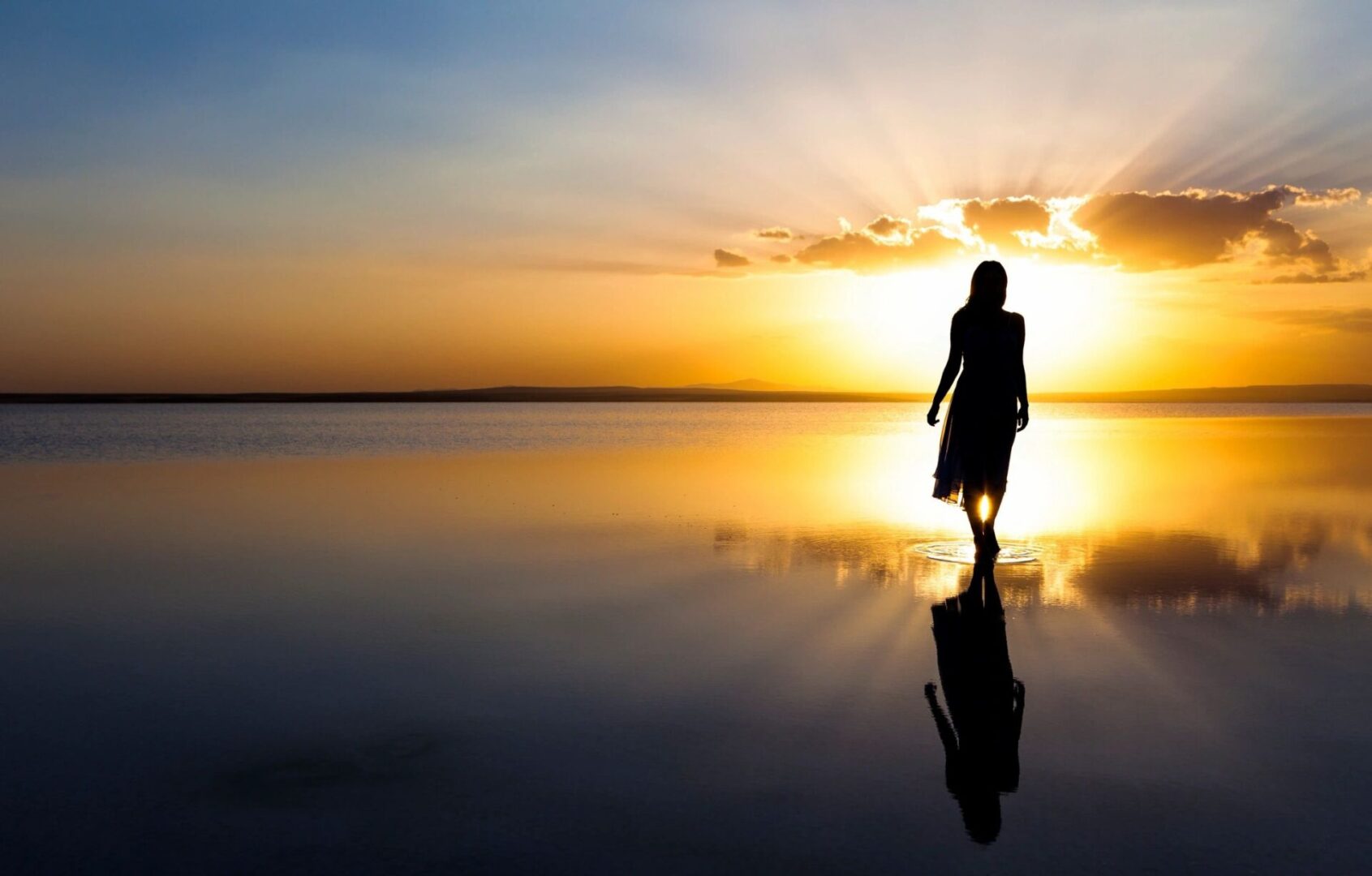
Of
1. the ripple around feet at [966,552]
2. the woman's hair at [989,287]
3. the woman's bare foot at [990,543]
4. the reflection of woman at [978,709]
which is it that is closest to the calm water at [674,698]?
the reflection of woman at [978,709]

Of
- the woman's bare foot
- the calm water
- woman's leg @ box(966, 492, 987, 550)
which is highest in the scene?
woman's leg @ box(966, 492, 987, 550)

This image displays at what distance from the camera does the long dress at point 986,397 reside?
9.15 m

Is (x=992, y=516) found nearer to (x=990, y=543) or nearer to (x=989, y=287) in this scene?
(x=990, y=543)

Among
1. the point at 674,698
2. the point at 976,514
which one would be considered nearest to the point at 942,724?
the point at 674,698

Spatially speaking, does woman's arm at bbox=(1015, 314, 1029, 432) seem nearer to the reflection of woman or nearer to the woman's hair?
the woman's hair

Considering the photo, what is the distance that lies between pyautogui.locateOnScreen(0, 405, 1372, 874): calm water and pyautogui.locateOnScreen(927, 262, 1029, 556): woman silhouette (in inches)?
29.7

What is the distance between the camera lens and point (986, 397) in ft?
30.2

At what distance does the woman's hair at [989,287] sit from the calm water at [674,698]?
2.27 metres

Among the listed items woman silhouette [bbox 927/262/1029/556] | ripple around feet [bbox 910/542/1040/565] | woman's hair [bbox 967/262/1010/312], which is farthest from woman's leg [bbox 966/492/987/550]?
woman's hair [bbox 967/262/1010/312]

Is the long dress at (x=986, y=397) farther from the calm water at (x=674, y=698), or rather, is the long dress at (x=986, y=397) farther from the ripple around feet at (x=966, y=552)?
the calm water at (x=674, y=698)

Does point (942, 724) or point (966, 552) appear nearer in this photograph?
point (942, 724)

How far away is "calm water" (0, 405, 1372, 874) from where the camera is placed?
342 cm

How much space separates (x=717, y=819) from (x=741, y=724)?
1.03 meters

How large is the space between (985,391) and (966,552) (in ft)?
5.03
